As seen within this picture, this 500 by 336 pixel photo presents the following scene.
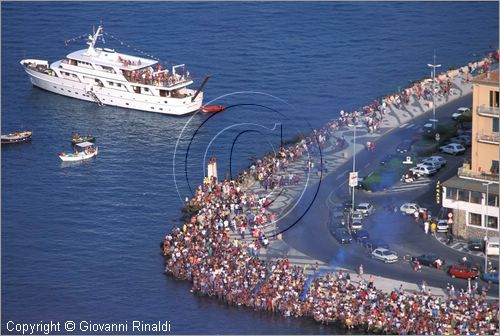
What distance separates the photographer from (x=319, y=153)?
177m

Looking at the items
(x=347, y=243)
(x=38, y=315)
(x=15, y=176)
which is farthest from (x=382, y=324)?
(x=15, y=176)

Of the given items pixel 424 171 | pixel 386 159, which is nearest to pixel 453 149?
pixel 386 159

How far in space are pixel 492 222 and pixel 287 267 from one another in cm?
1819

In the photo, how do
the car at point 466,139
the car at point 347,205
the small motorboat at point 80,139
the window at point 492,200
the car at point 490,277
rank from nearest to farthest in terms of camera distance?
1. the car at point 490,277
2. the window at point 492,200
3. the car at point 347,205
4. the car at point 466,139
5. the small motorboat at point 80,139

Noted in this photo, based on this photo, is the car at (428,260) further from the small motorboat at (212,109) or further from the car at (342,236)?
the small motorboat at (212,109)

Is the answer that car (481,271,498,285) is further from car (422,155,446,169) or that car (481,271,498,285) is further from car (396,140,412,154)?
car (396,140,412,154)

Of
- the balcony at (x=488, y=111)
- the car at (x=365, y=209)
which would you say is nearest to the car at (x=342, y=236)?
the car at (x=365, y=209)

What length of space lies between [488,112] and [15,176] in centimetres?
5240

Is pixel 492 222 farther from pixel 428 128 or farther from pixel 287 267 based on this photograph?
pixel 428 128

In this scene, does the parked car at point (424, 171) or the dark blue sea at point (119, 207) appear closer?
the dark blue sea at point (119, 207)

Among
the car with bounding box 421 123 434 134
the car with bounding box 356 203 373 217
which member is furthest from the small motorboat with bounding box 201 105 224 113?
the car with bounding box 356 203 373 217

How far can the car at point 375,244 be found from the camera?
153500 millimetres

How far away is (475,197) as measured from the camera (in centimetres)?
15338

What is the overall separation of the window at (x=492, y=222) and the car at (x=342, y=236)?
12034mm
